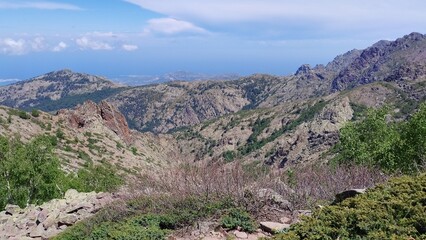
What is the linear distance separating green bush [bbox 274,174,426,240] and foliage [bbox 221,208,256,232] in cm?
339

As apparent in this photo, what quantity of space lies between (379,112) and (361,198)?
27.8 meters

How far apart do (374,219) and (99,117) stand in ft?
314

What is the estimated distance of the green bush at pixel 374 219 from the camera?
9.40 m

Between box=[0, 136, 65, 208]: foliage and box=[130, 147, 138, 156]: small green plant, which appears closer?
box=[0, 136, 65, 208]: foliage

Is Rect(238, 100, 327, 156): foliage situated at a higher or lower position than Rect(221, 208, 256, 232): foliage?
lower

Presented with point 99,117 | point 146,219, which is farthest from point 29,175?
point 99,117

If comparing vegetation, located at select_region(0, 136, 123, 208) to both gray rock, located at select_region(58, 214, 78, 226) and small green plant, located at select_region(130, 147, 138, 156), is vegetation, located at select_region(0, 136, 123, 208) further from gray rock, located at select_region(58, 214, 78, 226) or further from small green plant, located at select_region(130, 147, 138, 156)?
small green plant, located at select_region(130, 147, 138, 156)

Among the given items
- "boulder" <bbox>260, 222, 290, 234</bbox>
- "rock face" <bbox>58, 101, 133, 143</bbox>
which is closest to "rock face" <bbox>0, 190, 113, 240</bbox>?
"boulder" <bbox>260, 222, 290, 234</bbox>

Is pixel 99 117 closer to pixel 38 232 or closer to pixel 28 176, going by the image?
pixel 28 176

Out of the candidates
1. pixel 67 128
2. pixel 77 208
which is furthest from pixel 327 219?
pixel 67 128

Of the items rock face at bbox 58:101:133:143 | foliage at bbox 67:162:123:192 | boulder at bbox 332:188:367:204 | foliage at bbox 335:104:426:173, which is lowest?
rock face at bbox 58:101:133:143

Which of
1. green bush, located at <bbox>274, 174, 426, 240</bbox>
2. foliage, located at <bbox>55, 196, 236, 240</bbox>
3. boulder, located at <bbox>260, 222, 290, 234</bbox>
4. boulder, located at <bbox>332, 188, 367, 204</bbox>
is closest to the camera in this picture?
green bush, located at <bbox>274, 174, 426, 240</bbox>

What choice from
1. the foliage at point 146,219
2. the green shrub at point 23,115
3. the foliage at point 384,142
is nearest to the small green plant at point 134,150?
the green shrub at point 23,115

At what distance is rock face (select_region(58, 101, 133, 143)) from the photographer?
92.8 metres
